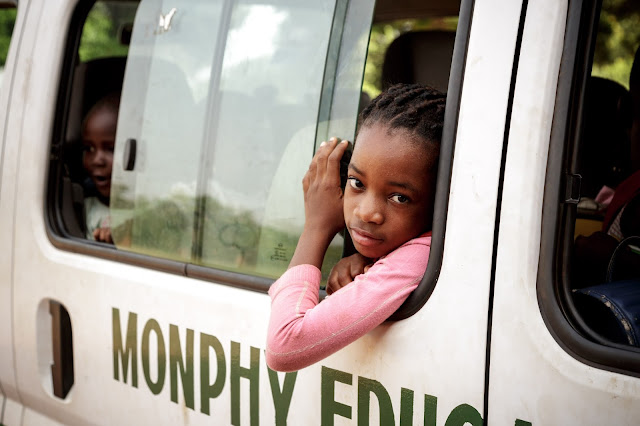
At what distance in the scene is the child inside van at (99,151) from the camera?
2598mm

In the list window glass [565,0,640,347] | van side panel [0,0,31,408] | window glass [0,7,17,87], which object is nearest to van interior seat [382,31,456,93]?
window glass [565,0,640,347]

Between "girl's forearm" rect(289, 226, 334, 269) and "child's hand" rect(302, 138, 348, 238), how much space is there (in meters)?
0.01

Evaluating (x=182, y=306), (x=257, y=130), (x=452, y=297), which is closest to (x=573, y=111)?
(x=452, y=297)

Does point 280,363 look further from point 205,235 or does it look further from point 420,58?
point 420,58

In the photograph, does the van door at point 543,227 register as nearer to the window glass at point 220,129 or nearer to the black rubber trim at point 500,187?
→ the black rubber trim at point 500,187

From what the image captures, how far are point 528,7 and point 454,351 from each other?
2.05 ft

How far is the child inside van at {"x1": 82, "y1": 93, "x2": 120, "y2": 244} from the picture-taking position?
260 centimetres

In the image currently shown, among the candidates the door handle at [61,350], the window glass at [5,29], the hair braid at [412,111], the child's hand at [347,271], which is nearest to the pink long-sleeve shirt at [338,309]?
the child's hand at [347,271]

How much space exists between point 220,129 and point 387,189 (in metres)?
0.70

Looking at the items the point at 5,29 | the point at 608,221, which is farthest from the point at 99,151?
the point at 5,29

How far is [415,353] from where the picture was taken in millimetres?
1286

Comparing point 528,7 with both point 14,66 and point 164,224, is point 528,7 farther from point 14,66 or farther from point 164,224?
point 14,66

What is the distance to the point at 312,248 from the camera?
148cm

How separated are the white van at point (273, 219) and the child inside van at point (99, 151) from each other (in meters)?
0.05
